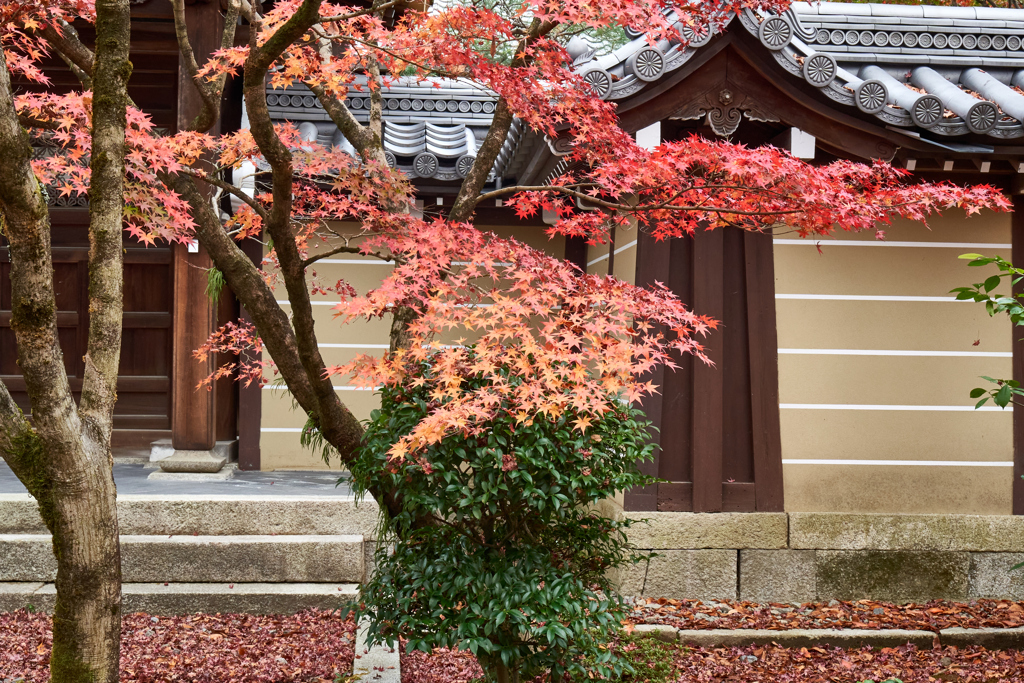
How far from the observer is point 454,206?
4301mm

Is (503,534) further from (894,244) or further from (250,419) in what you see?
(250,419)

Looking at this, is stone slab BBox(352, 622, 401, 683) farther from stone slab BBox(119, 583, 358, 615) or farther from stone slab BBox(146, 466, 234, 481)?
stone slab BBox(146, 466, 234, 481)

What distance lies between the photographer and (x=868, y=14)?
23.0 feet

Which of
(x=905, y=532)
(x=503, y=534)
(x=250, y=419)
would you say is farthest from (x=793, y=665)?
(x=250, y=419)

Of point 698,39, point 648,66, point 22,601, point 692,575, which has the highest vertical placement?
point 698,39

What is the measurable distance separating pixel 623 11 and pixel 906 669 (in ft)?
13.6

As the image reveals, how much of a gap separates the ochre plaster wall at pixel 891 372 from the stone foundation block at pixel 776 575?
376 mm

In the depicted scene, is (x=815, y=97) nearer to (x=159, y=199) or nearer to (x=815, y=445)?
(x=815, y=445)

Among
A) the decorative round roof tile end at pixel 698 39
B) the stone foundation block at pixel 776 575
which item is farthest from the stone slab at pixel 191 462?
the decorative round roof tile end at pixel 698 39

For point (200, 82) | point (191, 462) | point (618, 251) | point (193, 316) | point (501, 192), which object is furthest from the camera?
point (191, 462)

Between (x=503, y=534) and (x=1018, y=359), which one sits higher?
(x=1018, y=359)

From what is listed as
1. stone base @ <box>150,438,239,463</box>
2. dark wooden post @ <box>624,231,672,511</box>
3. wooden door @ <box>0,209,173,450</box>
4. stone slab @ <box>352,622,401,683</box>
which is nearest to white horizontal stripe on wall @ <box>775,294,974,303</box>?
dark wooden post @ <box>624,231,672,511</box>

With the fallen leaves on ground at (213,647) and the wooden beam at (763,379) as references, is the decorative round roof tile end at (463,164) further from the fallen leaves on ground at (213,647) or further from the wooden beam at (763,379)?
the fallen leaves on ground at (213,647)

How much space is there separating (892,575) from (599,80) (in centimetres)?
416
